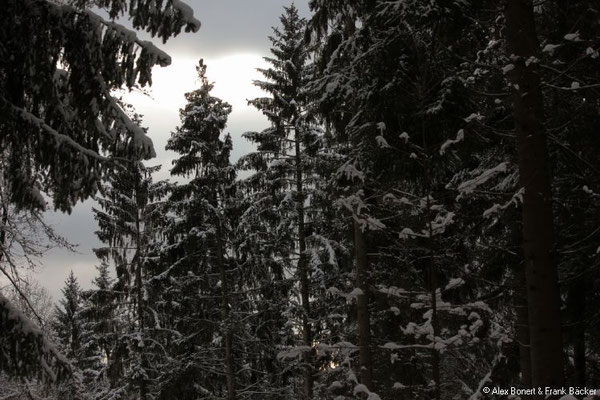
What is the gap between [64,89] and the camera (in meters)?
5.03

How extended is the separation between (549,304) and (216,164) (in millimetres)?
14589

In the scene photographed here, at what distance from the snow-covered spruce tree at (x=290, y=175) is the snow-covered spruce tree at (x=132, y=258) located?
3.87 m

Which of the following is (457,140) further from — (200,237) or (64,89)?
(200,237)

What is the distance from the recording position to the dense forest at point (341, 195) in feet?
15.8

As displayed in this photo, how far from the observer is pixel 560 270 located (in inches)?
301

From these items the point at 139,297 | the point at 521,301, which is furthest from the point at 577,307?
the point at 139,297

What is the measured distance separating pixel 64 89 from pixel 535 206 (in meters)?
5.07

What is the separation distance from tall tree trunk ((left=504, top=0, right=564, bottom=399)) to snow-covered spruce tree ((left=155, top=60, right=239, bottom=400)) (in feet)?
44.2

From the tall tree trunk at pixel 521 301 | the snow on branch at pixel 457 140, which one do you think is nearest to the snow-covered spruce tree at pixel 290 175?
the tall tree trunk at pixel 521 301

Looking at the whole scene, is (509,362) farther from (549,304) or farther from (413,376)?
(549,304)

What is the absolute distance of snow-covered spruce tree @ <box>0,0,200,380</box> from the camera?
14.9 feet

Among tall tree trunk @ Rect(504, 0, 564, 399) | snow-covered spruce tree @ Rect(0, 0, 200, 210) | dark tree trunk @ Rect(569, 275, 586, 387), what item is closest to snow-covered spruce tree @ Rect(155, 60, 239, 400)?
dark tree trunk @ Rect(569, 275, 586, 387)

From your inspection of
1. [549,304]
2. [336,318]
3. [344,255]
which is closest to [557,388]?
[549,304]

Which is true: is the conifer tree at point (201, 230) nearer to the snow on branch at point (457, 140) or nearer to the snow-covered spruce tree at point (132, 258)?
the snow-covered spruce tree at point (132, 258)
